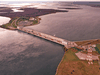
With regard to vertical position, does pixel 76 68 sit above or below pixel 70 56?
below

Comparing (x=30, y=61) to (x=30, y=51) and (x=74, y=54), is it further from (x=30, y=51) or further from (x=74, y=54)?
(x=74, y=54)

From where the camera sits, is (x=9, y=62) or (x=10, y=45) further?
(x=10, y=45)

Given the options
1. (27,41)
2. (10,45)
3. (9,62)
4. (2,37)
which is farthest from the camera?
(2,37)

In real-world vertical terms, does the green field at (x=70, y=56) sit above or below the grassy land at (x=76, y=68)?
above

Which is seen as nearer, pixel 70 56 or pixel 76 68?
pixel 76 68

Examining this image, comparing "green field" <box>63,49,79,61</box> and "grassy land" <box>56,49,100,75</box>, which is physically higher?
"green field" <box>63,49,79,61</box>

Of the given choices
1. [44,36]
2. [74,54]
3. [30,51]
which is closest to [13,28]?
[44,36]

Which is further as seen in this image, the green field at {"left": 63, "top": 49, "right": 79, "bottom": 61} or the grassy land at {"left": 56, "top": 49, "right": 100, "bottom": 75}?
the green field at {"left": 63, "top": 49, "right": 79, "bottom": 61}

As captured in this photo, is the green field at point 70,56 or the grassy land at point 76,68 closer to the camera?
the grassy land at point 76,68
